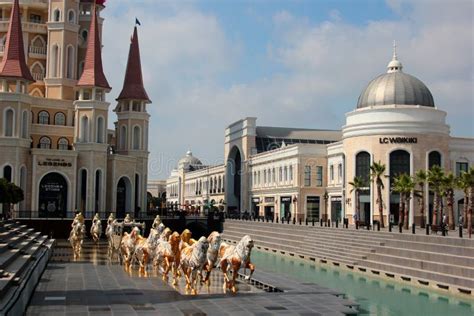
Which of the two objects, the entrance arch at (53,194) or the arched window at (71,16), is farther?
the arched window at (71,16)

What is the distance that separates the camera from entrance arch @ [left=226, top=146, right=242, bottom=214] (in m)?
89.4

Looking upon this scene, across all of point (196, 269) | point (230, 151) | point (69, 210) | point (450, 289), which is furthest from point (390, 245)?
point (230, 151)

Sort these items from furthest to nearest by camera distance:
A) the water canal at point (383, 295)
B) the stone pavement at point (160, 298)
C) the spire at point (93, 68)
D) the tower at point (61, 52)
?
the tower at point (61, 52)
the spire at point (93, 68)
the water canal at point (383, 295)
the stone pavement at point (160, 298)

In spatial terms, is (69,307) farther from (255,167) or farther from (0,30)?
(255,167)

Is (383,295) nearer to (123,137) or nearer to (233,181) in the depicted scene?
(123,137)

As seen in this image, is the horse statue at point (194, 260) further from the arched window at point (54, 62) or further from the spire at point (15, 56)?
the arched window at point (54, 62)

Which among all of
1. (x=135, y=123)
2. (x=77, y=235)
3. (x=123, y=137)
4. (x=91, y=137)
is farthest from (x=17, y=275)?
(x=123, y=137)

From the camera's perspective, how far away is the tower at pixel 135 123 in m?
65.1

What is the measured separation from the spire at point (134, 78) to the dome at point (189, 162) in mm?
58473

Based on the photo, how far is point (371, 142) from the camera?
179 feet

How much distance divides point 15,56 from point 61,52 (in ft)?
23.7

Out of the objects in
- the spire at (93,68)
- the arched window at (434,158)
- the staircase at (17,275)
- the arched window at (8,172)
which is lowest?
the staircase at (17,275)

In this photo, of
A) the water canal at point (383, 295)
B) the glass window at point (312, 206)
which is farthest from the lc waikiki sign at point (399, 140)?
the water canal at point (383, 295)

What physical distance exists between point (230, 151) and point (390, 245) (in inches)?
2281
